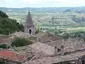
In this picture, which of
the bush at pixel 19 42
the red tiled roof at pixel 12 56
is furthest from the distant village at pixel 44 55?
the bush at pixel 19 42

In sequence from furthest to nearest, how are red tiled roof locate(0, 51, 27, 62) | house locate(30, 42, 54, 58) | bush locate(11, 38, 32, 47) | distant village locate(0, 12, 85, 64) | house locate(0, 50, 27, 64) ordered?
bush locate(11, 38, 32, 47)
house locate(30, 42, 54, 58)
red tiled roof locate(0, 51, 27, 62)
house locate(0, 50, 27, 64)
distant village locate(0, 12, 85, 64)

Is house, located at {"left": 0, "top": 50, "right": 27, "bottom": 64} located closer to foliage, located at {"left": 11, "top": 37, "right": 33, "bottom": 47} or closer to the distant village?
the distant village

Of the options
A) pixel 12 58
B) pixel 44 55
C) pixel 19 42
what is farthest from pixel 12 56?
pixel 19 42

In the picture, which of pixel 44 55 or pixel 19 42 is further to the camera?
pixel 19 42

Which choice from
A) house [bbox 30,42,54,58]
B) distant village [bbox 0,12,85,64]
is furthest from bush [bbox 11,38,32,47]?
house [bbox 30,42,54,58]

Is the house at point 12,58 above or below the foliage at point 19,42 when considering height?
above

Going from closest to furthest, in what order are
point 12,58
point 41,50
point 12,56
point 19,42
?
point 12,58 < point 12,56 < point 41,50 < point 19,42

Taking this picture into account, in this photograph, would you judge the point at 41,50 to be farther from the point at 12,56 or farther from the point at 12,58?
the point at 12,58

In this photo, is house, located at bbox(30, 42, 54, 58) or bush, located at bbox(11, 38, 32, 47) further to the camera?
bush, located at bbox(11, 38, 32, 47)

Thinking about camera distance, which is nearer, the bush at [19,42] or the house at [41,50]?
the house at [41,50]

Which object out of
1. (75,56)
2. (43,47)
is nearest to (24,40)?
(43,47)

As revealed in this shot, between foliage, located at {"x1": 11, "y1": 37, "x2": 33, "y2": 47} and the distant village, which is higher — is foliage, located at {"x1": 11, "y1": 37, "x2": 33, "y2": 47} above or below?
below

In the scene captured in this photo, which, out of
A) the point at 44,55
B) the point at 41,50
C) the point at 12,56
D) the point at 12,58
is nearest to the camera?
the point at 12,58

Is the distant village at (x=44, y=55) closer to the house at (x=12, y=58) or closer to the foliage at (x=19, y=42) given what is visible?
the house at (x=12, y=58)
